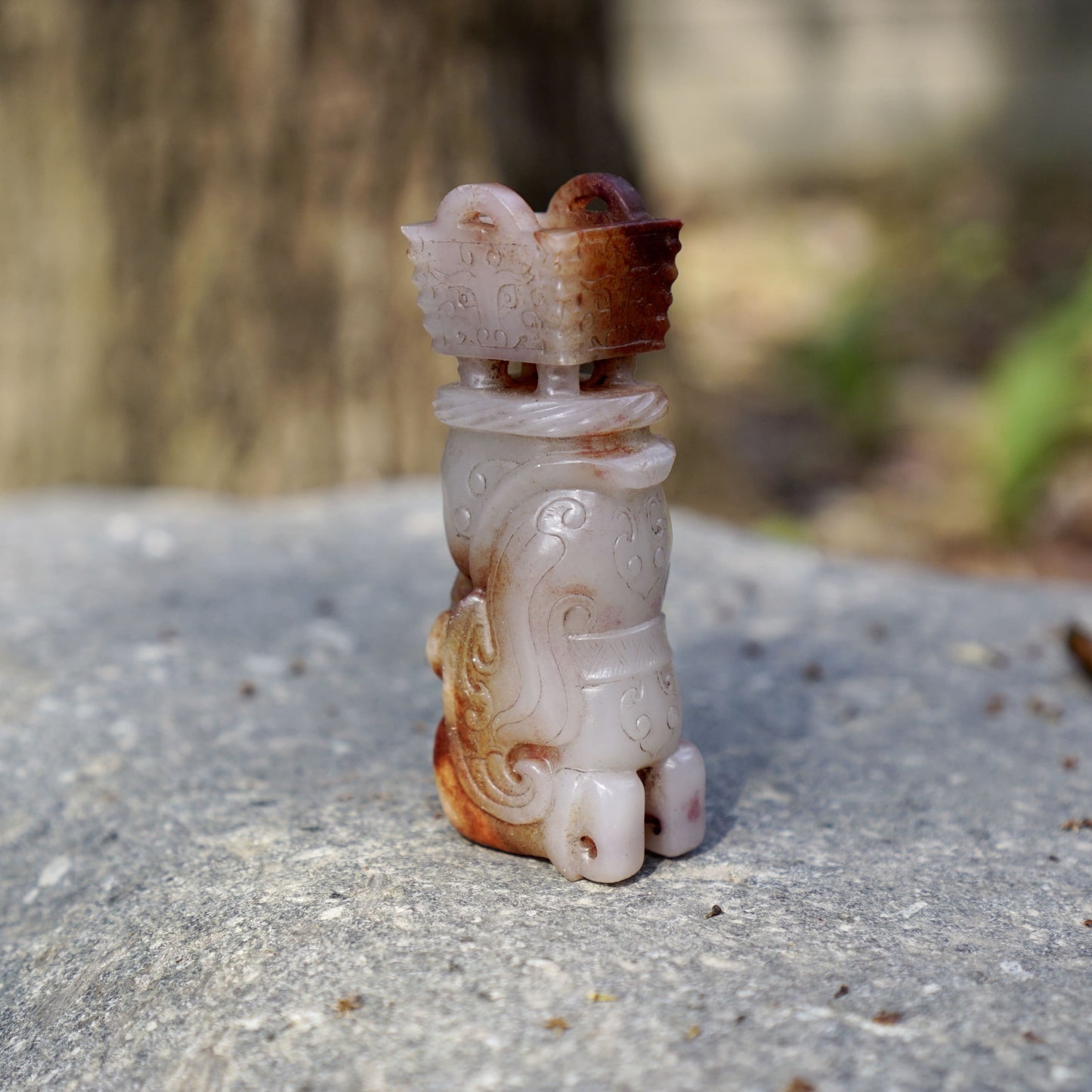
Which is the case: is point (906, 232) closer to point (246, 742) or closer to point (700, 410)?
point (700, 410)

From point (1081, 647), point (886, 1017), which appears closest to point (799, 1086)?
point (886, 1017)

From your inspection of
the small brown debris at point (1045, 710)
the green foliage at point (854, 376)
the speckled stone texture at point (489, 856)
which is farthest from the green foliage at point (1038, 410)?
the small brown debris at point (1045, 710)

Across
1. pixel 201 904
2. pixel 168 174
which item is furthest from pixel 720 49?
pixel 201 904

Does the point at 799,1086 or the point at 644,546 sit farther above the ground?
the point at 644,546

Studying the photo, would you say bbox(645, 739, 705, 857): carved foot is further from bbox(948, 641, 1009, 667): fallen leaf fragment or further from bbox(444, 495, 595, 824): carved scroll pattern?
bbox(948, 641, 1009, 667): fallen leaf fragment

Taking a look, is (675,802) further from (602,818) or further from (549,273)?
(549,273)

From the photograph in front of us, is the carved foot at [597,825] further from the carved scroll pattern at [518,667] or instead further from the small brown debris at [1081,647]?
the small brown debris at [1081,647]

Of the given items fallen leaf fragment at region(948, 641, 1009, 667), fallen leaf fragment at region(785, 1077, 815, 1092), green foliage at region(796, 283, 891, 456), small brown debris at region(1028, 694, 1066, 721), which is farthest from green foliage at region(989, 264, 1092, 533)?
fallen leaf fragment at region(785, 1077, 815, 1092)
